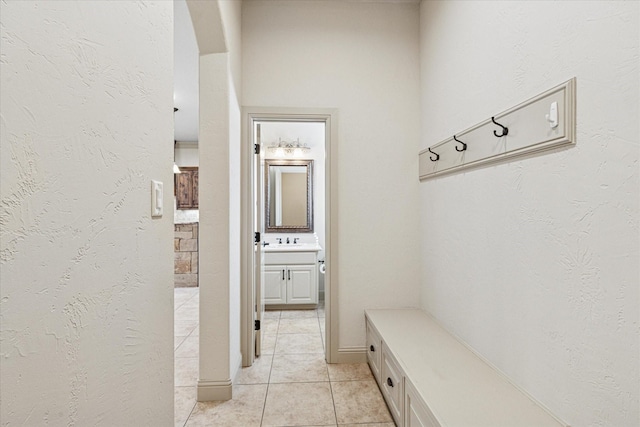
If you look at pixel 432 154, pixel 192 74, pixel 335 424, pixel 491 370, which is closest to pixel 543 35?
pixel 432 154

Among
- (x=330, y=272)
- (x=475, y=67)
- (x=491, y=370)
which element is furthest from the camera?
(x=330, y=272)

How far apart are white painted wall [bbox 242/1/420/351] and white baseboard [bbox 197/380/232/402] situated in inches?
37.7

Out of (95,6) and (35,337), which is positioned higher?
(95,6)

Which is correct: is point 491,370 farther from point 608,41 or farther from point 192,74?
point 192,74

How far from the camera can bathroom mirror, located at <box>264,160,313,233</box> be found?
4816 mm

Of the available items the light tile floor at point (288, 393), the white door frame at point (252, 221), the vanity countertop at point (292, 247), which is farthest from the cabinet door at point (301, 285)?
the white door frame at point (252, 221)

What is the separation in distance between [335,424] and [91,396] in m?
1.63

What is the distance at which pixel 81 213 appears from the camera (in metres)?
0.66

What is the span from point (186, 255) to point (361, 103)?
451 centimetres

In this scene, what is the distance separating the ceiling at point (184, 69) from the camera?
259cm

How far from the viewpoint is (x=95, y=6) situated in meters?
0.69

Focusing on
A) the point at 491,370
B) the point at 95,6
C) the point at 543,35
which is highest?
the point at 543,35

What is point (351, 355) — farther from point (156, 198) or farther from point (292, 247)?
point (156, 198)

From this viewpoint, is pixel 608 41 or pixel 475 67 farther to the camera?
pixel 475 67
